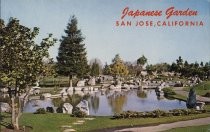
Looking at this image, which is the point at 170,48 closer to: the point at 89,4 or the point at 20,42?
the point at 89,4

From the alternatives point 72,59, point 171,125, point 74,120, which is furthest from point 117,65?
point 72,59

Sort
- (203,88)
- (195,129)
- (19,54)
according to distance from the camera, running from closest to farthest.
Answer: (19,54)
(195,129)
(203,88)

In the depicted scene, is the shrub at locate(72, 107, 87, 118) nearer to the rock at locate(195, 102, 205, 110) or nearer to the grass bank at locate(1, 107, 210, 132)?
the grass bank at locate(1, 107, 210, 132)

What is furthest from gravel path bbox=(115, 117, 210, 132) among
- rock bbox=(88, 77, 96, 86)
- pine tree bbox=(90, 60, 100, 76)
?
rock bbox=(88, 77, 96, 86)

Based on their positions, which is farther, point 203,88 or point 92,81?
point 92,81

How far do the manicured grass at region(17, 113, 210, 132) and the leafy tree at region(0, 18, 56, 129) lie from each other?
0.78 meters

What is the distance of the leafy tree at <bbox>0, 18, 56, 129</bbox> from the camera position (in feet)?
40.8

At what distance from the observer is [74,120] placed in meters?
14.3

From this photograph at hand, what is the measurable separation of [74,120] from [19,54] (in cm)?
296

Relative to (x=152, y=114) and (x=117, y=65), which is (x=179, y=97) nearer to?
(x=117, y=65)

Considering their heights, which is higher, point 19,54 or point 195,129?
point 19,54

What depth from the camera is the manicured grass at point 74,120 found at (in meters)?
13.2

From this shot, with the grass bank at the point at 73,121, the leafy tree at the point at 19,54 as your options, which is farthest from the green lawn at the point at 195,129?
the leafy tree at the point at 19,54

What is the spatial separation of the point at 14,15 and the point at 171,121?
226 inches
